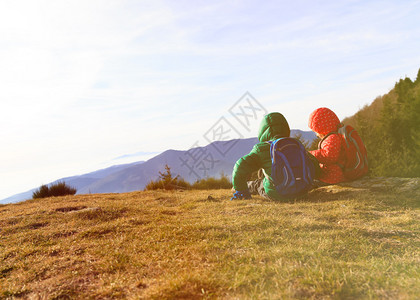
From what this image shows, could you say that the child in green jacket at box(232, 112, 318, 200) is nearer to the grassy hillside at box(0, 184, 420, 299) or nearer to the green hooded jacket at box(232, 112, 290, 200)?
the green hooded jacket at box(232, 112, 290, 200)

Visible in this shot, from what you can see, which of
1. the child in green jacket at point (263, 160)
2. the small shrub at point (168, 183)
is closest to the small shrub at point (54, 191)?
the small shrub at point (168, 183)

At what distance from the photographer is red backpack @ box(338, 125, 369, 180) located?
274 inches

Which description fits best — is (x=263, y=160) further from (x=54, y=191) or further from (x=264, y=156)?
(x=54, y=191)

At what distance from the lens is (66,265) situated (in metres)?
3.63

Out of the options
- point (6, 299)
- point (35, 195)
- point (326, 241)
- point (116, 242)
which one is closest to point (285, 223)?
point (326, 241)

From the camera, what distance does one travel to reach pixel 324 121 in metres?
7.18

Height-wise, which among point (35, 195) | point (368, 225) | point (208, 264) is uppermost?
point (35, 195)

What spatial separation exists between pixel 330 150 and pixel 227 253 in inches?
185

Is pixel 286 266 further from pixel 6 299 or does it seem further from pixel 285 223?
pixel 6 299

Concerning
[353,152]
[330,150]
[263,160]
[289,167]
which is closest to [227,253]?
[289,167]

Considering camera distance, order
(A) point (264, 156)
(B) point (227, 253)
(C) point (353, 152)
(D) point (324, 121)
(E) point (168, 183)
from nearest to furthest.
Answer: (B) point (227, 253)
(A) point (264, 156)
(C) point (353, 152)
(D) point (324, 121)
(E) point (168, 183)

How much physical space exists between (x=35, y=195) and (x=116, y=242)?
1112 cm

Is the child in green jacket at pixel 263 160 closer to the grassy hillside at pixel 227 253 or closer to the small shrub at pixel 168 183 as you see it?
the grassy hillside at pixel 227 253

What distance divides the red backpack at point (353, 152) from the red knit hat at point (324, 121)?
205 mm
